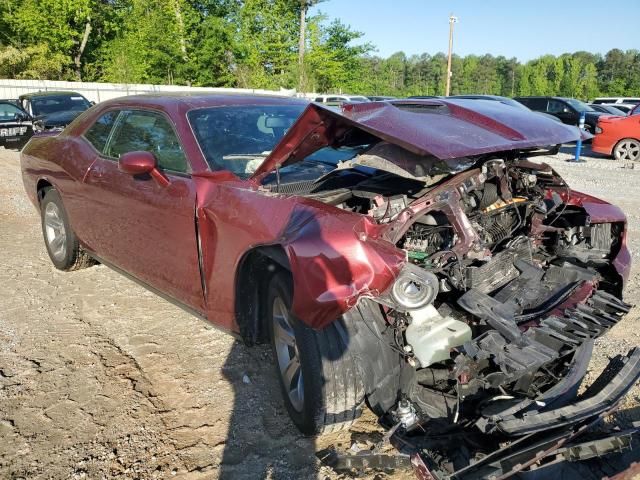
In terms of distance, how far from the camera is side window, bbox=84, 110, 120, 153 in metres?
4.29

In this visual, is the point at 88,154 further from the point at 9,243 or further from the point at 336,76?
the point at 336,76

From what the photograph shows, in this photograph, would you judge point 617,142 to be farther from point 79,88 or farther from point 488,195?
point 79,88

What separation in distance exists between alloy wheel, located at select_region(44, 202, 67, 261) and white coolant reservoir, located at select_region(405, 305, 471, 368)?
3.90 metres

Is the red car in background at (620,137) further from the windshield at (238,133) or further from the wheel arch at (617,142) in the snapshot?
the windshield at (238,133)

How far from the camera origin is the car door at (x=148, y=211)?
3221mm

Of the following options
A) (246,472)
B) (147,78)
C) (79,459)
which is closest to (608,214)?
(246,472)

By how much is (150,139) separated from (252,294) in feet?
5.08

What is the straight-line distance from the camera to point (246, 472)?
246 cm

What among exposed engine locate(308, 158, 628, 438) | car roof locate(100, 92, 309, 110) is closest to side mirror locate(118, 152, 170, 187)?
car roof locate(100, 92, 309, 110)

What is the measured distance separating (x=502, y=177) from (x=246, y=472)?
78.7 inches

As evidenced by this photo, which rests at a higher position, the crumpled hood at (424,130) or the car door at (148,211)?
the crumpled hood at (424,130)

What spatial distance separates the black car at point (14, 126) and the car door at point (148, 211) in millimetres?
12309

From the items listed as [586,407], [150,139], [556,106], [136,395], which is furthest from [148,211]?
[556,106]

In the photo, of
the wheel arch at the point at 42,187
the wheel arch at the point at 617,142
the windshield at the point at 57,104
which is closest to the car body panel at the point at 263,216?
the wheel arch at the point at 42,187
